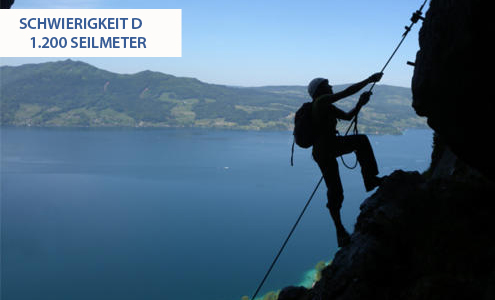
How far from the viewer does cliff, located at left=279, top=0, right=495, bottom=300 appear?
3.86 meters

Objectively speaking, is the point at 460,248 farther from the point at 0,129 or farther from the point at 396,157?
the point at 0,129

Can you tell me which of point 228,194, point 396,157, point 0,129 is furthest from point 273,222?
point 0,129

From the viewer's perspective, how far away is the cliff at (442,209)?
3855 mm

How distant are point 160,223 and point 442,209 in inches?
2395

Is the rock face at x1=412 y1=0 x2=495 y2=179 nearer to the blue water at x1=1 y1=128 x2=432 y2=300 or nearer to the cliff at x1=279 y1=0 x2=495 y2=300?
the cliff at x1=279 y1=0 x2=495 y2=300

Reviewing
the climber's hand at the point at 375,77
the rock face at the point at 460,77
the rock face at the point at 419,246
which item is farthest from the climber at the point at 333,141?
the rock face at the point at 460,77

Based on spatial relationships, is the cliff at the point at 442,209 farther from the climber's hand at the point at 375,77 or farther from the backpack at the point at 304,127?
the backpack at the point at 304,127

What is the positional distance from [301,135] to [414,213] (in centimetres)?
168

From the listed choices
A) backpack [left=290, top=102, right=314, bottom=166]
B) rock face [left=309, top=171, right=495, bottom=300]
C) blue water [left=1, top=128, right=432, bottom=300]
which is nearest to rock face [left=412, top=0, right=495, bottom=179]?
rock face [left=309, top=171, right=495, bottom=300]

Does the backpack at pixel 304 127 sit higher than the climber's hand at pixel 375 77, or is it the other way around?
the climber's hand at pixel 375 77

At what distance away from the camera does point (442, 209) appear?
453 centimetres

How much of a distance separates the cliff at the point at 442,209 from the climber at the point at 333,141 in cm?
45

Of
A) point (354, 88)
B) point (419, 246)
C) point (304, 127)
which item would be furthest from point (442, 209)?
point (304, 127)

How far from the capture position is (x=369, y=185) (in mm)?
5594
